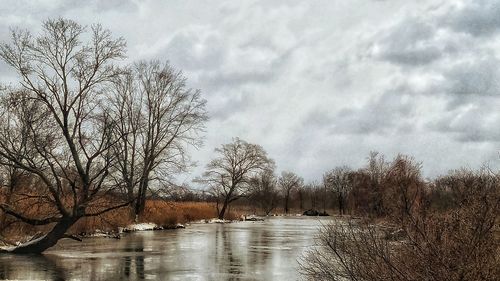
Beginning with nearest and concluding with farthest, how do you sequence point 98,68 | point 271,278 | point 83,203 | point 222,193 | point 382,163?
point 271,278 → point 83,203 → point 98,68 → point 382,163 → point 222,193

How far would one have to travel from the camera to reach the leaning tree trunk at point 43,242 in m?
20.7

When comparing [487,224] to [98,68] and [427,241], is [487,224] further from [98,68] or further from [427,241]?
[98,68]

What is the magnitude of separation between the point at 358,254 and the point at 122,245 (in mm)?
19738

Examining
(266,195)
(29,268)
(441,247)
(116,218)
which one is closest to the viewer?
(441,247)

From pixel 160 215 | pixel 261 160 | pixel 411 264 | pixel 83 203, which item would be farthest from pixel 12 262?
pixel 261 160

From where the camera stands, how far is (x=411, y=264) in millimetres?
7141

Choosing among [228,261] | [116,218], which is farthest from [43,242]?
[116,218]

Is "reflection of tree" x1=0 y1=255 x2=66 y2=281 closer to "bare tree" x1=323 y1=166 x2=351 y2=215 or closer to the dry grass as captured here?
the dry grass

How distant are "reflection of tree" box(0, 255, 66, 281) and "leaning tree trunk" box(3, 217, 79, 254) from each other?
3.18 ft

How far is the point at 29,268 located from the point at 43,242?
15.0 ft

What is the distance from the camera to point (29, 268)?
54.9 ft

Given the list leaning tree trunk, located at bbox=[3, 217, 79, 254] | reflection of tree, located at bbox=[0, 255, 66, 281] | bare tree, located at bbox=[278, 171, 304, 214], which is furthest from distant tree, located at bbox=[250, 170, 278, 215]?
reflection of tree, located at bbox=[0, 255, 66, 281]

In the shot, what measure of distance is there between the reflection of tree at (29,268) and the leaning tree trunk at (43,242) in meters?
0.97

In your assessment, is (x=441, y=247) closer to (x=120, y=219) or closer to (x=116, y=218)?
(x=116, y=218)
